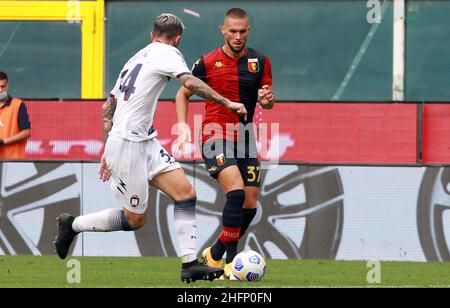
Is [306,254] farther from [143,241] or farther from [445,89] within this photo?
[445,89]

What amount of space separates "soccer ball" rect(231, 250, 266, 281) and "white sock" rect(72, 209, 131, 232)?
3.16 ft

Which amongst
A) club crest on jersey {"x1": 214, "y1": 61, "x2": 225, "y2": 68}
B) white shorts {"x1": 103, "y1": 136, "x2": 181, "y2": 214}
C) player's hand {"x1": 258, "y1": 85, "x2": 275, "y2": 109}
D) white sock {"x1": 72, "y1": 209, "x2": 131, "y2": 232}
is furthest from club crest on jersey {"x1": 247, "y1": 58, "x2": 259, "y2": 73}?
white sock {"x1": 72, "y1": 209, "x2": 131, "y2": 232}

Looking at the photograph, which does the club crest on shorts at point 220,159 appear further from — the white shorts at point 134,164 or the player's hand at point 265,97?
the white shorts at point 134,164

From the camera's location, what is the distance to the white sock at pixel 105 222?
11555 millimetres

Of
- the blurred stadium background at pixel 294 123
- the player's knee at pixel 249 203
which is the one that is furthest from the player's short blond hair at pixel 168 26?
the blurred stadium background at pixel 294 123


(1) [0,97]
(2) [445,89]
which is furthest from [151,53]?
(2) [445,89]

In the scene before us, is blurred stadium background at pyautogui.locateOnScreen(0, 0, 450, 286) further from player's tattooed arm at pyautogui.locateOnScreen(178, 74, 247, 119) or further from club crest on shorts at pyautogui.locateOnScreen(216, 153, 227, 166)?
player's tattooed arm at pyautogui.locateOnScreen(178, 74, 247, 119)

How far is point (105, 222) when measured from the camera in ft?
38.0

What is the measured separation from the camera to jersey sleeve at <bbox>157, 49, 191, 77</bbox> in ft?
36.5

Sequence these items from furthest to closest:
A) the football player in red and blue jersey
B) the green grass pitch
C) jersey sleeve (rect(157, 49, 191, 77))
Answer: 1. the football player in red and blue jersey
2. the green grass pitch
3. jersey sleeve (rect(157, 49, 191, 77))

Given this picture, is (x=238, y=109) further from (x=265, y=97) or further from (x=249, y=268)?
(x=249, y=268)

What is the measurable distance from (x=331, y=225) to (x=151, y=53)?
4495 millimetres

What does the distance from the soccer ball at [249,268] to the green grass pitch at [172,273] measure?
9 centimetres

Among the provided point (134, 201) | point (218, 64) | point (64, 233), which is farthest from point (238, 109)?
point (64, 233)
